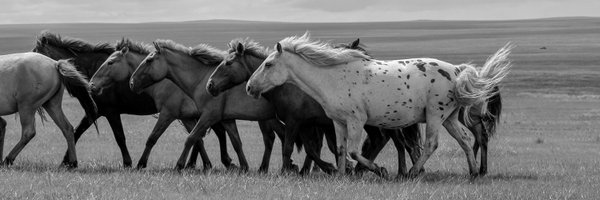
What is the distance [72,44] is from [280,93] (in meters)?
3.55

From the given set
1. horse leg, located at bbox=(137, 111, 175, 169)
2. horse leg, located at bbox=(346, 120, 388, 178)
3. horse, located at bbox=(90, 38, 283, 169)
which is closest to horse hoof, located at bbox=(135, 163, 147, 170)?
horse leg, located at bbox=(137, 111, 175, 169)

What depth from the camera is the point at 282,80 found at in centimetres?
1073

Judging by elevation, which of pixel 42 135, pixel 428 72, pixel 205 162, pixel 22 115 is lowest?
pixel 42 135

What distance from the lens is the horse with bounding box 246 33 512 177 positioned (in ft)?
34.6

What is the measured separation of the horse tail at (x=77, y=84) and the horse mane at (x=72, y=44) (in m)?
0.97

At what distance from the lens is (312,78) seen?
35.3 ft

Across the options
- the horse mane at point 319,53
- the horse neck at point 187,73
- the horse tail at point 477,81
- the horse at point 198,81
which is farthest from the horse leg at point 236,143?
the horse tail at point 477,81

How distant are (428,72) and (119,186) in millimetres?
3871

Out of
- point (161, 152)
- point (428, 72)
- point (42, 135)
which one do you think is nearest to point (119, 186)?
point (428, 72)

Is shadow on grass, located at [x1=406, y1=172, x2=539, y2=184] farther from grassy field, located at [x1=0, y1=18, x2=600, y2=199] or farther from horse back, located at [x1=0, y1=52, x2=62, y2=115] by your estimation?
horse back, located at [x1=0, y1=52, x2=62, y2=115]

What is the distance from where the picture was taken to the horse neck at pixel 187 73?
38.2 feet

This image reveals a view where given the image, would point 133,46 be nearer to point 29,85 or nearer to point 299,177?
point 29,85

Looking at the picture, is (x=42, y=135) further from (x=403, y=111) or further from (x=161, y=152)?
(x=403, y=111)

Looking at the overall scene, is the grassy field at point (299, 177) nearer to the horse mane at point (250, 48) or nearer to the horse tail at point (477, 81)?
the horse tail at point (477, 81)
